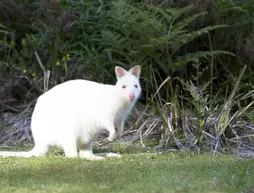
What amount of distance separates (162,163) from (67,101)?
49.4 inches

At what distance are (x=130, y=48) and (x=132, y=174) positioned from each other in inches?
153

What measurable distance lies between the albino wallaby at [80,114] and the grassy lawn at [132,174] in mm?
227

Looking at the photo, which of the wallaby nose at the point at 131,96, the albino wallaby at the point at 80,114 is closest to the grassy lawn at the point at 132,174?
the albino wallaby at the point at 80,114

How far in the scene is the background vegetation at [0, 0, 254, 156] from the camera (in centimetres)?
866

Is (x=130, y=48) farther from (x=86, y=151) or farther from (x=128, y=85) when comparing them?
(x=86, y=151)

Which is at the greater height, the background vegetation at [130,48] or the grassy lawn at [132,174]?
the background vegetation at [130,48]

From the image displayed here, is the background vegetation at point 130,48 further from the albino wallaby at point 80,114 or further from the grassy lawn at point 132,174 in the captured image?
the grassy lawn at point 132,174

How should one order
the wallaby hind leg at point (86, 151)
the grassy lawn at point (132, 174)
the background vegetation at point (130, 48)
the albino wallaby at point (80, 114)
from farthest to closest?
the background vegetation at point (130, 48)
the wallaby hind leg at point (86, 151)
the albino wallaby at point (80, 114)
the grassy lawn at point (132, 174)

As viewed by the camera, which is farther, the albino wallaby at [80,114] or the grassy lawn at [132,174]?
the albino wallaby at [80,114]

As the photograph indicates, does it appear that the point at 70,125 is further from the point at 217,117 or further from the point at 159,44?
the point at 159,44

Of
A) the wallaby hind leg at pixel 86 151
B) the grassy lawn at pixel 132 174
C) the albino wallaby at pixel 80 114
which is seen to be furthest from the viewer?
the wallaby hind leg at pixel 86 151

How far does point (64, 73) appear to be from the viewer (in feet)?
29.9

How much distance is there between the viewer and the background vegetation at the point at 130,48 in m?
8.66

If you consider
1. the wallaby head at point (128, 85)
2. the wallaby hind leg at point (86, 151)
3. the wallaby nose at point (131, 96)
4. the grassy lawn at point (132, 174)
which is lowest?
the wallaby hind leg at point (86, 151)
